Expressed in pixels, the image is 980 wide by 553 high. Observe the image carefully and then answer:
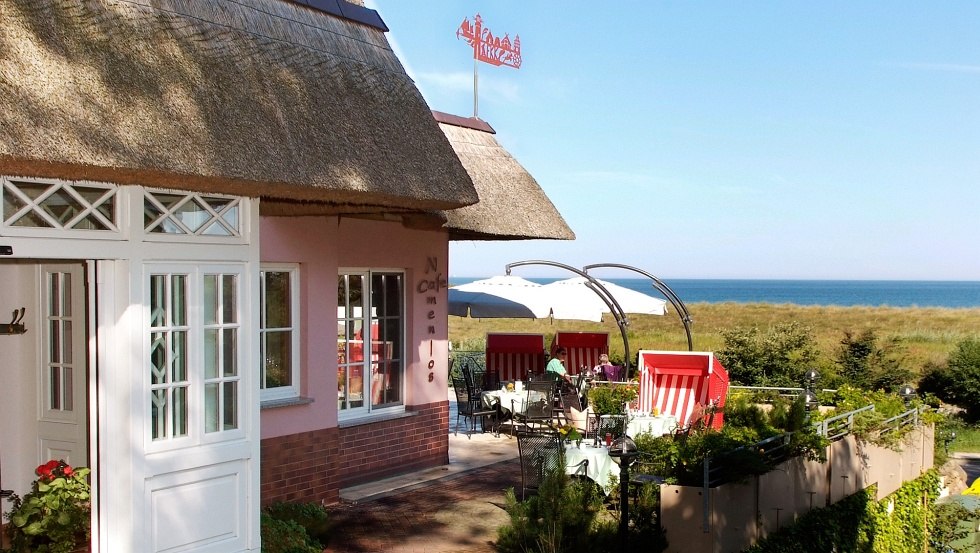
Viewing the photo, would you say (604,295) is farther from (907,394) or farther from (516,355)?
(907,394)

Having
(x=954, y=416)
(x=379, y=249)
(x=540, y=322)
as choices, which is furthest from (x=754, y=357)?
(x=540, y=322)

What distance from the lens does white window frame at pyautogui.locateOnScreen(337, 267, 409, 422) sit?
9719 millimetres

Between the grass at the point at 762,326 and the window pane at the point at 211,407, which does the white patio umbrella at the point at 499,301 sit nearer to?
the window pane at the point at 211,407

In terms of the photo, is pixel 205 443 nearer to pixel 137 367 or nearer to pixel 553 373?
pixel 137 367

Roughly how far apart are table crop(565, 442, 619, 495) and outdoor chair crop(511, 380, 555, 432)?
3.05 m

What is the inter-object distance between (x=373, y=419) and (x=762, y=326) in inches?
1447

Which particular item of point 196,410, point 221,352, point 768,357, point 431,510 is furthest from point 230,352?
point 768,357

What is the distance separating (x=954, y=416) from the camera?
18.3m

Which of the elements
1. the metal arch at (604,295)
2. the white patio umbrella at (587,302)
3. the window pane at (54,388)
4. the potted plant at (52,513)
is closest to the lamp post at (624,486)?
the potted plant at (52,513)

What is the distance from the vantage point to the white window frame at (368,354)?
9.72 metres

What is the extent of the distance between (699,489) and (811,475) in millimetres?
2567

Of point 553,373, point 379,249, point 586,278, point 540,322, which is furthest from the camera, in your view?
point 540,322

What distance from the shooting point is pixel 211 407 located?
6363 millimetres

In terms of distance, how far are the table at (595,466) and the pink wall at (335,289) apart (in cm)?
231
